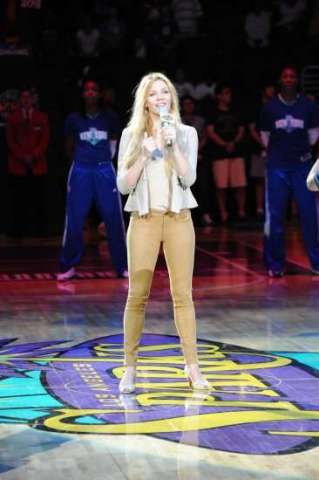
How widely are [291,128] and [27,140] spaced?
5.28 metres

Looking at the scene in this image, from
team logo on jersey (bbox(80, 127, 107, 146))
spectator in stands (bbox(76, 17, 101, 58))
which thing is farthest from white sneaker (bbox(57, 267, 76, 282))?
spectator in stands (bbox(76, 17, 101, 58))

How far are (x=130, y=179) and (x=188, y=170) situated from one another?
314mm

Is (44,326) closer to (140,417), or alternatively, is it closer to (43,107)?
(140,417)

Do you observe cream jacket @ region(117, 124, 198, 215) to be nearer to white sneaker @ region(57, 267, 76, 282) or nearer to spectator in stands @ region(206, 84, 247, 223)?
white sneaker @ region(57, 267, 76, 282)

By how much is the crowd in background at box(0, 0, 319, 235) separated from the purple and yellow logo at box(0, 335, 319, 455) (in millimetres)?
8273

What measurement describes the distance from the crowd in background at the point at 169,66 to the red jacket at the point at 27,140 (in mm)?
39

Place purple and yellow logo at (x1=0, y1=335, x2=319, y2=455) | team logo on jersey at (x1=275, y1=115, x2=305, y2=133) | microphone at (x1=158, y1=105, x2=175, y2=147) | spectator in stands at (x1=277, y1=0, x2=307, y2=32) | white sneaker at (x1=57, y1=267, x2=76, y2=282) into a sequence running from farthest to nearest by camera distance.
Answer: spectator in stands at (x1=277, y1=0, x2=307, y2=32) → white sneaker at (x1=57, y1=267, x2=76, y2=282) → team logo on jersey at (x1=275, y1=115, x2=305, y2=133) → microphone at (x1=158, y1=105, x2=175, y2=147) → purple and yellow logo at (x1=0, y1=335, x2=319, y2=455)

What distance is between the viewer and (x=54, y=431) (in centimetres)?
590

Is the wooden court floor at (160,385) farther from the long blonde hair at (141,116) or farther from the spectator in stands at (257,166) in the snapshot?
the spectator in stands at (257,166)

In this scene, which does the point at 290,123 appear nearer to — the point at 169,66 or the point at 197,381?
the point at 197,381

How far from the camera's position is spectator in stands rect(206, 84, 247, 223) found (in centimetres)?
1725

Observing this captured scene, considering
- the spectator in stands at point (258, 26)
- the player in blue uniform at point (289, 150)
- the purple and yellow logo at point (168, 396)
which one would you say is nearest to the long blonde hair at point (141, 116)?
the purple and yellow logo at point (168, 396)

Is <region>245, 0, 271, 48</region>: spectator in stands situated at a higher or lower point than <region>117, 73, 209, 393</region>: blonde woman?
higher

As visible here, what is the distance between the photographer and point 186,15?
19.8 m
